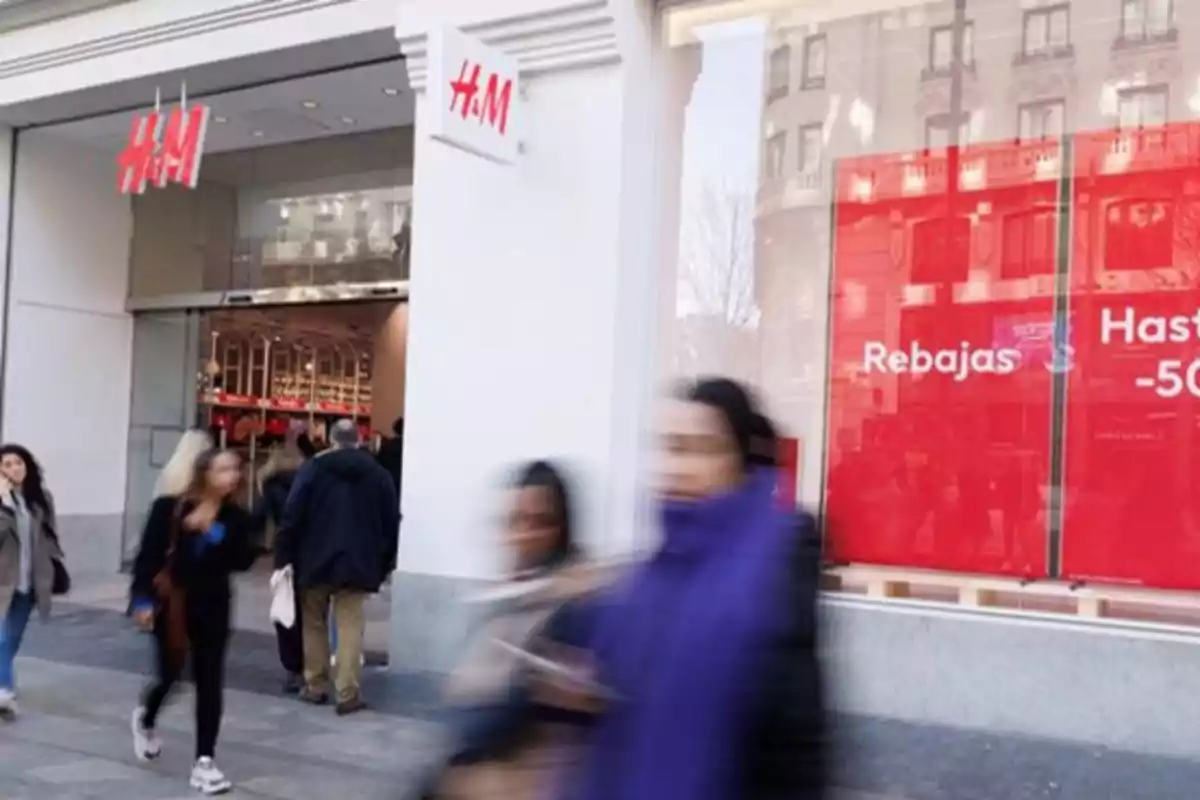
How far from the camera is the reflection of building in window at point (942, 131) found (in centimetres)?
807

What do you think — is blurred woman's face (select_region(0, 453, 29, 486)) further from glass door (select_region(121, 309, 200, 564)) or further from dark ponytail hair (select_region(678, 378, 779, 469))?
glass door (select_region(121, 309, 200, 564))

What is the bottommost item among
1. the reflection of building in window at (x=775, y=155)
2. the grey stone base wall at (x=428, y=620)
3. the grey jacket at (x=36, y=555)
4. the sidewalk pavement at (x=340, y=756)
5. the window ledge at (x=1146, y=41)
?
the sidewalk pavement at (x=340, y=756)

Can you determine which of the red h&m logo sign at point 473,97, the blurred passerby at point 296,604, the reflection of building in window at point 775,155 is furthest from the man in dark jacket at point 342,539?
the reflection of building in window at point 775,155

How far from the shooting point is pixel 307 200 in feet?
43.3

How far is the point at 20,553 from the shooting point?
24.8 ft

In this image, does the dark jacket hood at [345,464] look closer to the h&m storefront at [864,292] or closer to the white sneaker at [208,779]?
the h&m storefront at [864,292]

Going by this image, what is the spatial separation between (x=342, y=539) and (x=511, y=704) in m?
4.92

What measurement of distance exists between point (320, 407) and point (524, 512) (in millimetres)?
11650

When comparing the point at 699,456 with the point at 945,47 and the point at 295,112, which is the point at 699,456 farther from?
the point at 295,112

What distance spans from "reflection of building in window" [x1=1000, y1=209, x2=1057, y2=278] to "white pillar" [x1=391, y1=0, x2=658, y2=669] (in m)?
2.30

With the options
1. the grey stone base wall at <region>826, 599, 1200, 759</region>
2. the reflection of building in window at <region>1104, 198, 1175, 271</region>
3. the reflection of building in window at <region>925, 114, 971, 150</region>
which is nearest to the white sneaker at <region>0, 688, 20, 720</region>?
the grey stone base wall at <region>826, 599, 1200, 759</region>

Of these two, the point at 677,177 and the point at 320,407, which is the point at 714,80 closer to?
the point at 677,177

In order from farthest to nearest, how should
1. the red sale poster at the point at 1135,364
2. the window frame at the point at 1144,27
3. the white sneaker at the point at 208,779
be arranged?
the window frame at the point at 1144,27 < the red sale poster at the point at 1135,364 < the white sneaker at the point at 208,779

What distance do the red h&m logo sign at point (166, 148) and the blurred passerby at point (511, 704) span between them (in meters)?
8.15
